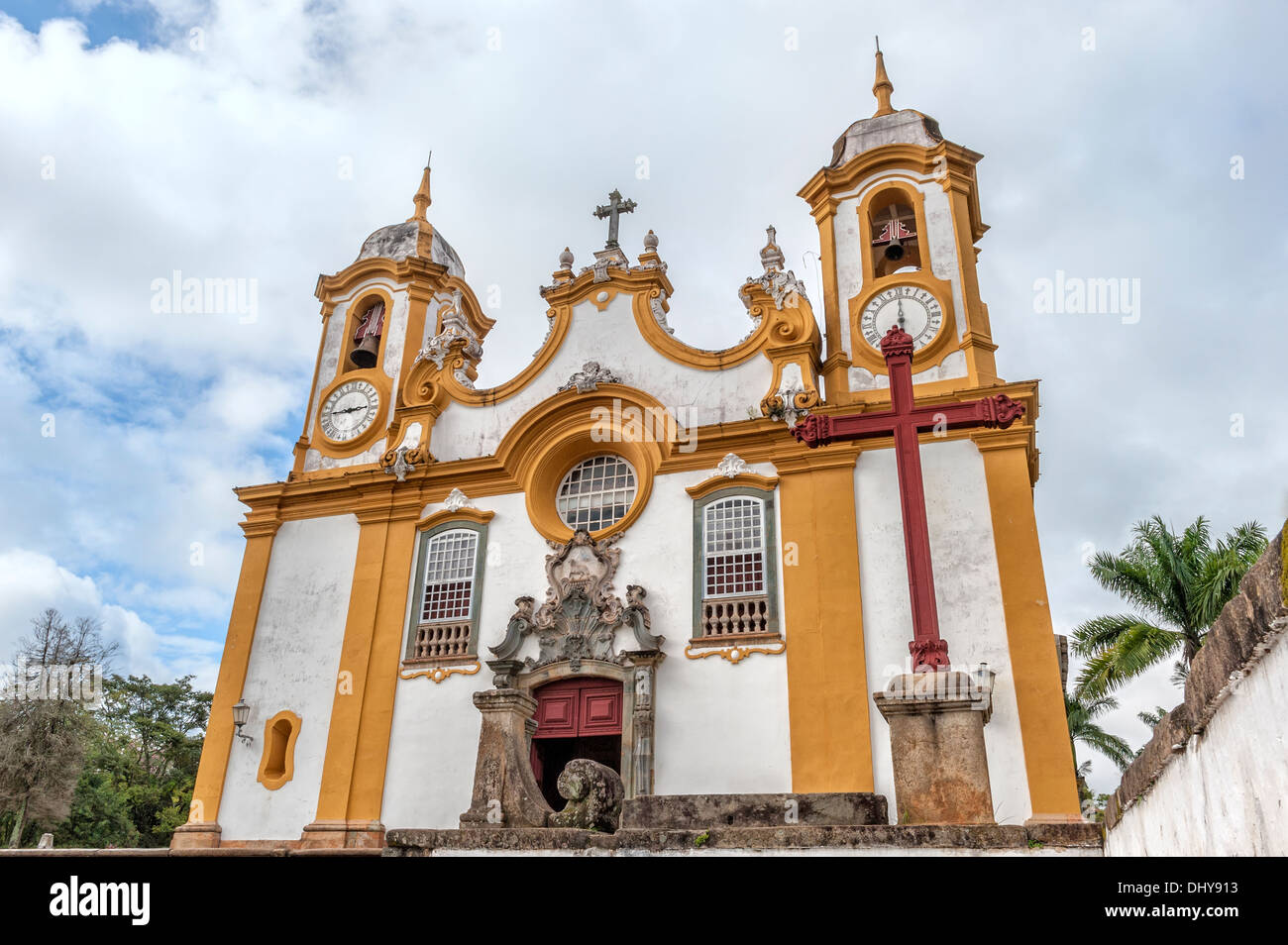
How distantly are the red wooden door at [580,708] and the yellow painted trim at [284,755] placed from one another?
4198mm

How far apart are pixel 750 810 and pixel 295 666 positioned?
1064 cm

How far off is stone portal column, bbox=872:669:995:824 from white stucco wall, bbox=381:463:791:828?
15.3 ft

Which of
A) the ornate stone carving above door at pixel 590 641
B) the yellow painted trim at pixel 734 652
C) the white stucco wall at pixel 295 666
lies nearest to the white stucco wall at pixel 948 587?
the yellow painted trim at pixel 734 652

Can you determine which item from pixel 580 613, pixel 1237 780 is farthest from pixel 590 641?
pixel 1237 780

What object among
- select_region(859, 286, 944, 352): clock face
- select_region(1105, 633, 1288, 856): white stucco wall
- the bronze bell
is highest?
the bronze bell

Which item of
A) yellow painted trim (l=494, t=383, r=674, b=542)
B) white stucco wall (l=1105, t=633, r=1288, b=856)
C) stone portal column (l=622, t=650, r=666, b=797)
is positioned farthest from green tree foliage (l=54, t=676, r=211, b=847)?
white stucco wall (l=1105, t=633, r=1288, b=856)

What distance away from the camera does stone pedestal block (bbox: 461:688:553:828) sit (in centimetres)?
762

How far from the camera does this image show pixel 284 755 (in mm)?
14422

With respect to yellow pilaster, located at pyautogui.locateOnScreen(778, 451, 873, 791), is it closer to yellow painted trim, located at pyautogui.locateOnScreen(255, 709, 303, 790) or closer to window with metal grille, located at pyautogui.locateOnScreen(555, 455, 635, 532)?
window with metal grille, located at pyautogui.locateOnScreen(555, 455, 635, 532)

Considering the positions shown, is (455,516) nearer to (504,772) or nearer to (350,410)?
(350,410)

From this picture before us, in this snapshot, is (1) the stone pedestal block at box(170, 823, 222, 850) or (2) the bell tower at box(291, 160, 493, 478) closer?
(1) the stone pedestal block at box(170, 823, 222, 850)

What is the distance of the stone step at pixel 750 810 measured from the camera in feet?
21.0

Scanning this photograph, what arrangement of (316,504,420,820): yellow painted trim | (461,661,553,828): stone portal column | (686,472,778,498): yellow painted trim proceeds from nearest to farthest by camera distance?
(461,661,553,828): stone portal column, (686,472,778,498): yellow painted trim, (316,504,420,820): yellow painted trim
